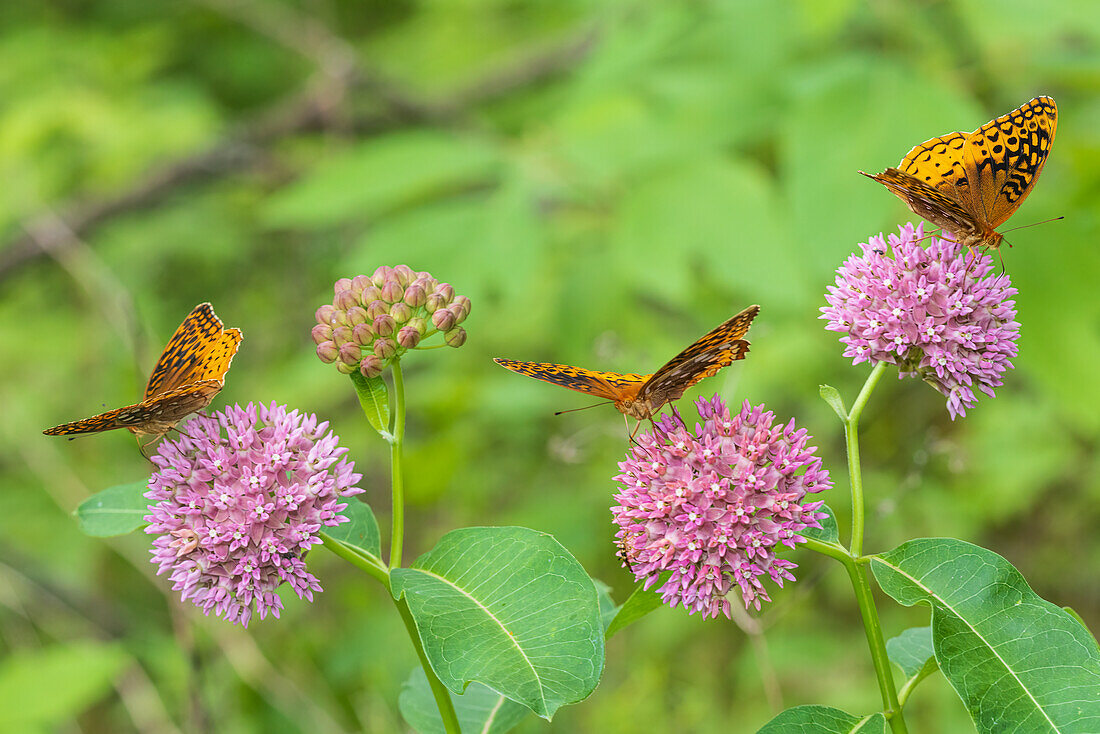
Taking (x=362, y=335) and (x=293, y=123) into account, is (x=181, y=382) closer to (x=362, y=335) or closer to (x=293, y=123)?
(x=362, y=335)

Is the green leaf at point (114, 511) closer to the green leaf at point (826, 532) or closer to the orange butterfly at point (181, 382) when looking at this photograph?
the orange butterfly at point (181, 382)

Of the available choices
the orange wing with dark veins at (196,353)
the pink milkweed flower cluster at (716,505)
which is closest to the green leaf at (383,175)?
the orange wing with dark veins at (196,353)

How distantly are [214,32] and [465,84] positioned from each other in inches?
82.5

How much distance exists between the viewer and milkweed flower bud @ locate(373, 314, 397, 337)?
155 centimetres

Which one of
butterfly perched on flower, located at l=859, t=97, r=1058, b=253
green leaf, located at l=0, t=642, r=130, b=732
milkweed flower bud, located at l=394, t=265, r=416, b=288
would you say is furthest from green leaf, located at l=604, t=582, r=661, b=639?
green leaf, located at l=0, t=642, r=130, b=732

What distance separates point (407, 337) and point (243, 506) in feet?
1.16

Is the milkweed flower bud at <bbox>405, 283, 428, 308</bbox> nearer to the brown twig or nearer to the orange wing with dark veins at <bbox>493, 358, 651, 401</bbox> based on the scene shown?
the orange wing with dark veins at <bbox>493, 358, 651, 401</bbox>

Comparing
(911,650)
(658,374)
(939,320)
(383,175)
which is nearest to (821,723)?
(911,650)

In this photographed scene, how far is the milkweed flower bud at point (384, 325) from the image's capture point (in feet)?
5.07

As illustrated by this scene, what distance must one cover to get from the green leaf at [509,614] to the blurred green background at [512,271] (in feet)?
3.87

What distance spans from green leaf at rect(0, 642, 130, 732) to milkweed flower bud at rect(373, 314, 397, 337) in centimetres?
267

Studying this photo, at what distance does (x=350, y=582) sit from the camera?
471 cm

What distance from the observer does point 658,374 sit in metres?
1.40

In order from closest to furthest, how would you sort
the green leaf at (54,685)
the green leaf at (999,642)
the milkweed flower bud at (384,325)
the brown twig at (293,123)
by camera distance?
the green leaf at (999,642) < the milkweed flower bud at (384,325) < the green leaf at (54,685) < the brown twig at (293,123)
